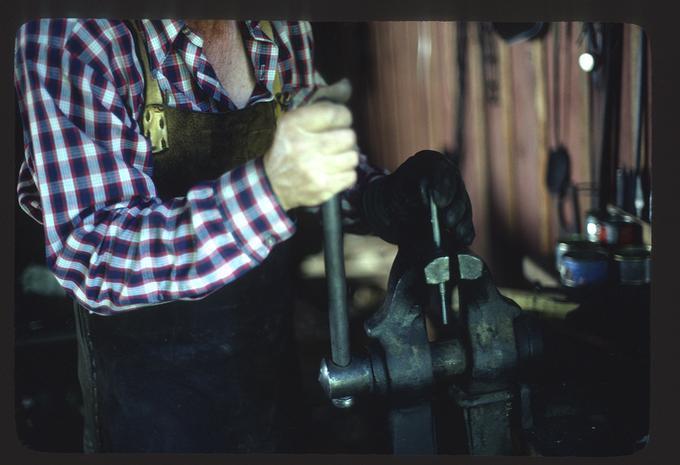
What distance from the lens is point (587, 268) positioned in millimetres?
1530

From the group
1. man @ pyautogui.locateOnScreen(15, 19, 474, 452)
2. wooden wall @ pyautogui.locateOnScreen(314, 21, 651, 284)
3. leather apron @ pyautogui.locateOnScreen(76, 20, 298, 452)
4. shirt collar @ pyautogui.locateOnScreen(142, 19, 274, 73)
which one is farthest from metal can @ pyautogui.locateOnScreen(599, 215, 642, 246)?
shirt collar @ pyautogui.locateOnScreen(142, 19, 274, 73)

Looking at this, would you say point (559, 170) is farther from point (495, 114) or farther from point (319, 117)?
point (319, 117)

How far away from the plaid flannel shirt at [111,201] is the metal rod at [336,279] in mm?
Answer: 61

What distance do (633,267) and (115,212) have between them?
1177mm

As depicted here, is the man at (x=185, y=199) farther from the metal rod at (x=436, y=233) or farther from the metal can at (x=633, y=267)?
the metal can at (x=633, y=267)

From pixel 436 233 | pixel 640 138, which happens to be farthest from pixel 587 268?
pixel 436 233

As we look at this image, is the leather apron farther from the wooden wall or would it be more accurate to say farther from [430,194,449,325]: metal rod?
the wooden wall

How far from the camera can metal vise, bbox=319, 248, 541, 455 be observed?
921 mm

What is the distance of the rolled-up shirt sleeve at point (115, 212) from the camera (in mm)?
896

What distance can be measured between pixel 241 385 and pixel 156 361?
0.61 ft

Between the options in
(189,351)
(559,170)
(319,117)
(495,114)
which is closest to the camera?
(319,117)

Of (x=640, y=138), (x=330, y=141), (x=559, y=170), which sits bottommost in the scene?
(x=559, y=170)

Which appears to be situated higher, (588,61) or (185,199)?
(588,61)

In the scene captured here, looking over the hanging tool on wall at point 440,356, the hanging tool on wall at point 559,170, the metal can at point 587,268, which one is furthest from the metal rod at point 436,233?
the hanging tool on wall at point 559,170
